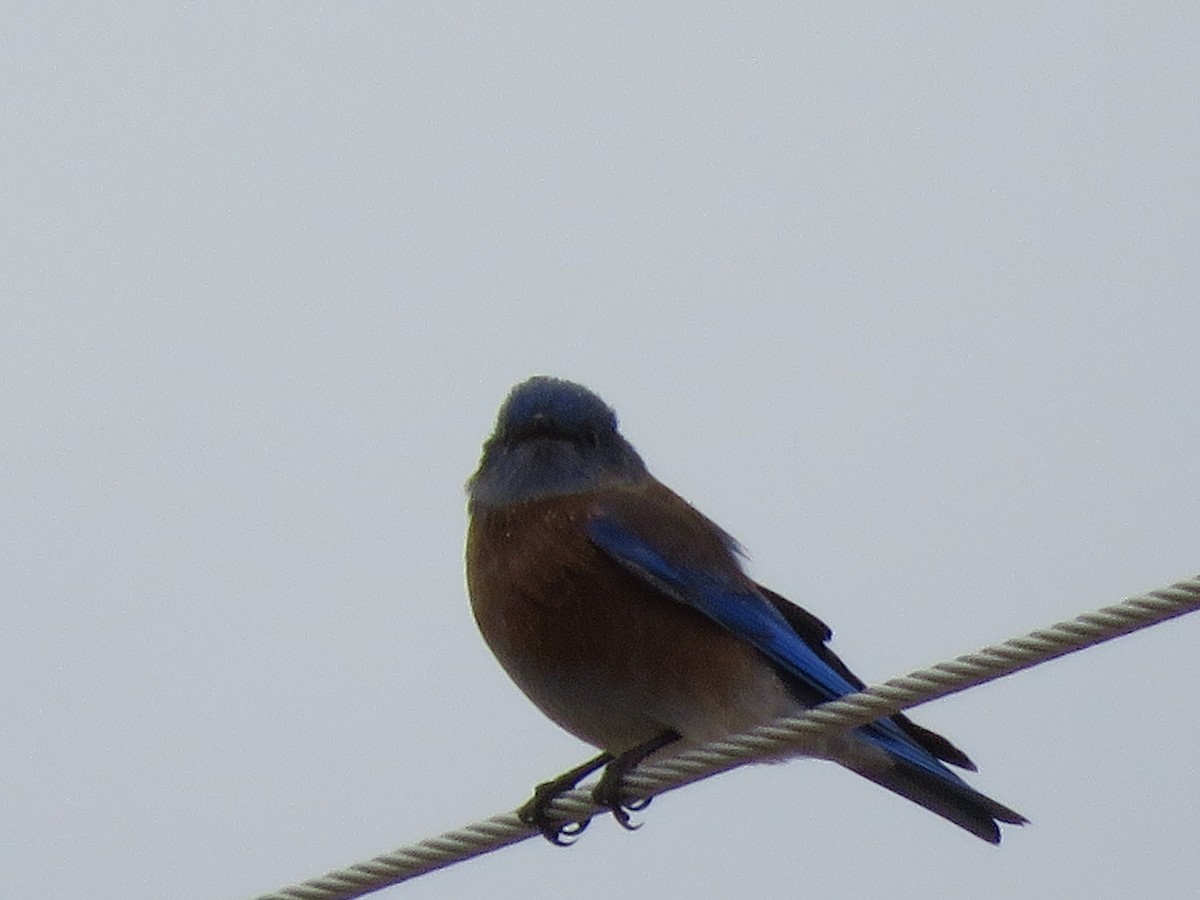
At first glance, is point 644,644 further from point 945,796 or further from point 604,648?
point 945,796

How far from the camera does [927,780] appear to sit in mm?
6660

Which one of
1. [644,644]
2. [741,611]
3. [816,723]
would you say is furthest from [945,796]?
[816,723]

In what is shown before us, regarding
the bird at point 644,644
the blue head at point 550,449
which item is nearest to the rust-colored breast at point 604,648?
the bird at point 644,644

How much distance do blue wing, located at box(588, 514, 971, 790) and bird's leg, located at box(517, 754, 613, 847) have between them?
515mm

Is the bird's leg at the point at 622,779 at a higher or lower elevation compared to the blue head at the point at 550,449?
lower

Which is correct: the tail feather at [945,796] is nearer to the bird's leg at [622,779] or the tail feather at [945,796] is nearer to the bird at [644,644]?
the bird at [644,644]

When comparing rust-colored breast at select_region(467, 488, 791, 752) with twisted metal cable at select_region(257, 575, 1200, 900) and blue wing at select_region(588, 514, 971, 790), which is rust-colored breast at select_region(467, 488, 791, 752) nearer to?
blue wing at select_region(588, 514, 971, 790)

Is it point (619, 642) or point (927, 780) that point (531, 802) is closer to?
point (619, 642)

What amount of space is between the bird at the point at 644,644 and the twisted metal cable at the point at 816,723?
0.47 m

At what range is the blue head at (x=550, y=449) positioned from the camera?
7.16 meters

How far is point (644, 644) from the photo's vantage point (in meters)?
6.52

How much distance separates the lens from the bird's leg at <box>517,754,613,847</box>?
20.5 feet

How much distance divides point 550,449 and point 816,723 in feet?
6.92

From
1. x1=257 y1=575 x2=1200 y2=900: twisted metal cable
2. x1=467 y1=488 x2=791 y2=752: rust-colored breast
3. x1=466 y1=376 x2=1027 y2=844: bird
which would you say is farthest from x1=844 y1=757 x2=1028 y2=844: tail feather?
x1=257 y1=575 x2=1200 y2=900: twisted metal cable
